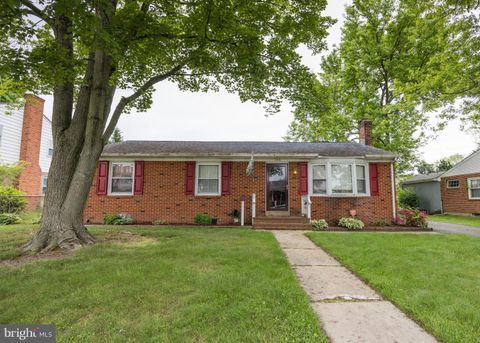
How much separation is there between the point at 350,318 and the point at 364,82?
19034 millimetres

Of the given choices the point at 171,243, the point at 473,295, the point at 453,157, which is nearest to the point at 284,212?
the point at 171,243

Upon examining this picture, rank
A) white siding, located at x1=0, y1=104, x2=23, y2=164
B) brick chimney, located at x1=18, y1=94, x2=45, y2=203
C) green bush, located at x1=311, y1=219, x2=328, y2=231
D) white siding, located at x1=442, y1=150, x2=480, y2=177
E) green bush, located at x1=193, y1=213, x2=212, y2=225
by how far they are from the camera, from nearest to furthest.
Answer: green bush, located at x1=311, y1=219, x2=328, y2=231, green bush, located at x1=193, y1=213, x2=212, y2=225, white siding, located at x1=0, y1=104, x2=23, y2=164, brick chimney, located at x1=18, y1=94, x2=45, y2=203, white siding, located at x1=442, y1=150, x2=480, y2=177

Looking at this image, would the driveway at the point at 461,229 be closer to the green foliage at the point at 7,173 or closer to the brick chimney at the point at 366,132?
the brick chimney at the point at 366,132

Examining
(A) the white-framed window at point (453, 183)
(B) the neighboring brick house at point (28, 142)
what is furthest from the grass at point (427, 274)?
(B) the neighboring brick house at point (28, 142)

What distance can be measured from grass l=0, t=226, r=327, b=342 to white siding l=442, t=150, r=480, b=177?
18078mm

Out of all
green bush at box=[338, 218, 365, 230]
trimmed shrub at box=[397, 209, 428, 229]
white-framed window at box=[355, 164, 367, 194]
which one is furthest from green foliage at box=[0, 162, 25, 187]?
trimmed shrub at box=[397, 209, 428, 229]

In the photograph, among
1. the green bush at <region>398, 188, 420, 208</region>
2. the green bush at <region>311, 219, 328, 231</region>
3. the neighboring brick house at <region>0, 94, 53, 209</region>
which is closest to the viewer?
the green bush at <region>311, 219, 328, 231</region>

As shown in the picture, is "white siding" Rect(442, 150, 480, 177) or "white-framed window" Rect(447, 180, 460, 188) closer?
"white siding" Rect(442, 150, 480, 177)

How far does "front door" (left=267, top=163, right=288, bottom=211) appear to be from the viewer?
10.5 meters

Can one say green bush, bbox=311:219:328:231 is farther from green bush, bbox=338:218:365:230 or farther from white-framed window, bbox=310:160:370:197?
white-framed window, bbox=310:160:370:197

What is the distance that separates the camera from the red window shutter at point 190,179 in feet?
33.8

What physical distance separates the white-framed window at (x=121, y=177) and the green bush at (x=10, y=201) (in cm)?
516

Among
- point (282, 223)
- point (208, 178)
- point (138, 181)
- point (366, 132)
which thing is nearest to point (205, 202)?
point (208, 178)

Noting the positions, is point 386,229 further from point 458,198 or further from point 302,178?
point 458,198
